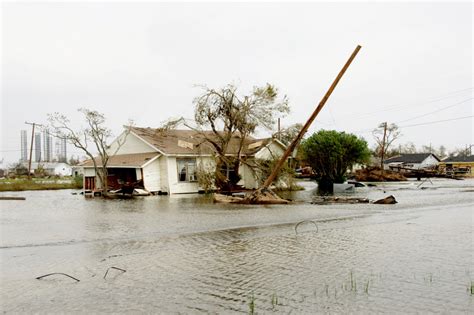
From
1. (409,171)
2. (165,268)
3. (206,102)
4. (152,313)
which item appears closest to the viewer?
(152,313)

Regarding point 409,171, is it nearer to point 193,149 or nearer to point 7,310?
point 193,149

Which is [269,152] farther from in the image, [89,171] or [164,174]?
[89,171]

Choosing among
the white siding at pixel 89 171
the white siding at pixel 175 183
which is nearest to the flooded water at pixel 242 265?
the white siding at pixel 175 183

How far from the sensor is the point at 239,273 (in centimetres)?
809

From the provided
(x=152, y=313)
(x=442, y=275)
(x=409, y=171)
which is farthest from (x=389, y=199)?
(x=409, y=171)

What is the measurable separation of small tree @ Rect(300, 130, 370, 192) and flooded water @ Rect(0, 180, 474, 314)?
23977mm

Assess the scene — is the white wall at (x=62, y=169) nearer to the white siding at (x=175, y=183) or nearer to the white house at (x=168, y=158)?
the white house at (x=168, y=158)

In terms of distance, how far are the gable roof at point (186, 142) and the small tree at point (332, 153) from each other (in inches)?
263

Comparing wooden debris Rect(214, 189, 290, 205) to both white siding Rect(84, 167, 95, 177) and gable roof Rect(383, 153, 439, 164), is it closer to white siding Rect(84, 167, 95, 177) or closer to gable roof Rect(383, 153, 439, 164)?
white siding Rect(84, 167, 95, 177)

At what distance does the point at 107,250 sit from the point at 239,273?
4.01m

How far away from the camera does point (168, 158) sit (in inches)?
1300

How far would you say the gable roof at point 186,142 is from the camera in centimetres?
3362

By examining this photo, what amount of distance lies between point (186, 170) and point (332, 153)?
45.3 ft

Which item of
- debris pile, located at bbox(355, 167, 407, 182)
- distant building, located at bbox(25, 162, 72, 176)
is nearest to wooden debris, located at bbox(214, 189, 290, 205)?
debris pile, located at bbox(355, 167, 407, 182)
